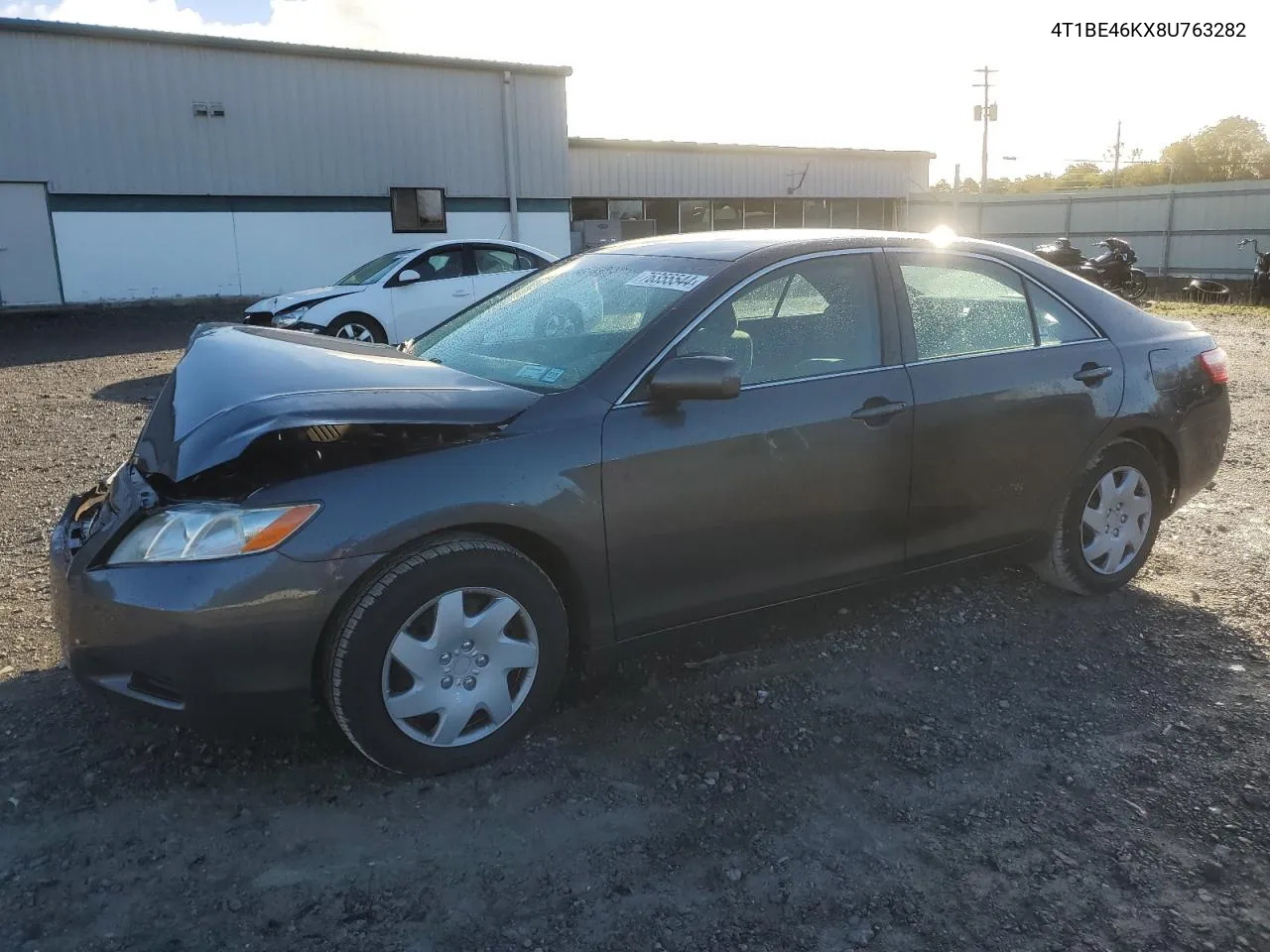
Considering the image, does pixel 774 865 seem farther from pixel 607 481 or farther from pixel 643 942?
pixel 607 481

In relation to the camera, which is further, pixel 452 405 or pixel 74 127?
pixel 74 127

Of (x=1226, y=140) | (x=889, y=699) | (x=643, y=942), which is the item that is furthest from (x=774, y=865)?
(x=1226, y=140)

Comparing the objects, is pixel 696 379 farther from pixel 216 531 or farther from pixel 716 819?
pixel 216 531

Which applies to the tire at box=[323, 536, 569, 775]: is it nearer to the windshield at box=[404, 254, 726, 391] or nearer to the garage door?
the windshield at box=[404, 254, 726, 391]

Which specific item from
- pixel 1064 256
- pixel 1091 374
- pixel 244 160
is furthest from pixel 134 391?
pixel 1064 256

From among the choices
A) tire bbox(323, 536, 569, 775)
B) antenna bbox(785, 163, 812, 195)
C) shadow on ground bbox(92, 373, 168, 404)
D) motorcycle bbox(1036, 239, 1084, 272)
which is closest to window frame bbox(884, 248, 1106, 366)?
tire bbox(323, 536, 569, 775)

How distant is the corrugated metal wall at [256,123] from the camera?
64.1 ft

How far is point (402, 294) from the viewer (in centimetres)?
1162

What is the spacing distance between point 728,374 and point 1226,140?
53.2 metres

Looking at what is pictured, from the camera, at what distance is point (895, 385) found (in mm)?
3656

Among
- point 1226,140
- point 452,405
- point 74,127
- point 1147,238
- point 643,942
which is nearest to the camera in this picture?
point 643,942

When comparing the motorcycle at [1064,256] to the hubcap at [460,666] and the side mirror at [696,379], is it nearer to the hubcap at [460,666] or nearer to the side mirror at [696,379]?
the side mirror at [696,379]

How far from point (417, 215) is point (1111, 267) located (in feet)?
51.0

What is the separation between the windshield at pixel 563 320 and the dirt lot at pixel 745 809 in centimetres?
112
